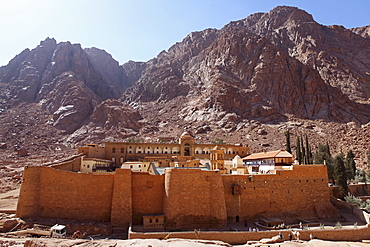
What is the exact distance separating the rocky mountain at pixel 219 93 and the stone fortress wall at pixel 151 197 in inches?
1536

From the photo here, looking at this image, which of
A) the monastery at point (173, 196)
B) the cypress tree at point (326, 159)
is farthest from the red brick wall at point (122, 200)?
the cypress tree at point (326, 159)

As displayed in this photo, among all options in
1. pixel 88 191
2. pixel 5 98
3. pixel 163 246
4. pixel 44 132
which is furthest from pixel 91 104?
pixel 163 246

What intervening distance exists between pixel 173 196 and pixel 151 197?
2079 mm

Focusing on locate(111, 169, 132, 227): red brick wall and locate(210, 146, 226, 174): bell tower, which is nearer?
locate(111, 169, 132, 227): red brick wall

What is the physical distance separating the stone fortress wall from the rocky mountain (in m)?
39.0

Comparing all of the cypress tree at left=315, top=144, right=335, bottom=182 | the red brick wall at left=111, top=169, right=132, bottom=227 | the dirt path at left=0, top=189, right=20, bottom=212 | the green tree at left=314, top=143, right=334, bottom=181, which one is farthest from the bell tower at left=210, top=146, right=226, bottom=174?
the dirt path at left=0, top=189, right=20, bottom=212

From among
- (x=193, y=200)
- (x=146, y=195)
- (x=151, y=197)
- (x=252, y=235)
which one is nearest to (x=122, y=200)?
(x=146, y=195)

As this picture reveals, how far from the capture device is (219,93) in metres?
88.9

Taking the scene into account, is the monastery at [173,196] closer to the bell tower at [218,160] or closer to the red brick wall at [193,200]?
the red brick wall at [193,200]

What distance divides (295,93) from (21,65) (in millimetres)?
98155

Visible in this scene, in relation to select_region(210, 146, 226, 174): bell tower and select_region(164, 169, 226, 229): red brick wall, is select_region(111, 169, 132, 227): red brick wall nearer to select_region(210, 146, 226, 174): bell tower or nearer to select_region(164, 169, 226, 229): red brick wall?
select_region(164, 169, 226, 229): red brick wall

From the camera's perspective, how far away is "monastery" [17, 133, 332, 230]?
22578mm

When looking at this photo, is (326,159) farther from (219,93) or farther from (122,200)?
(219,93)

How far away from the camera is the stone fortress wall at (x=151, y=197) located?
22484 mm
